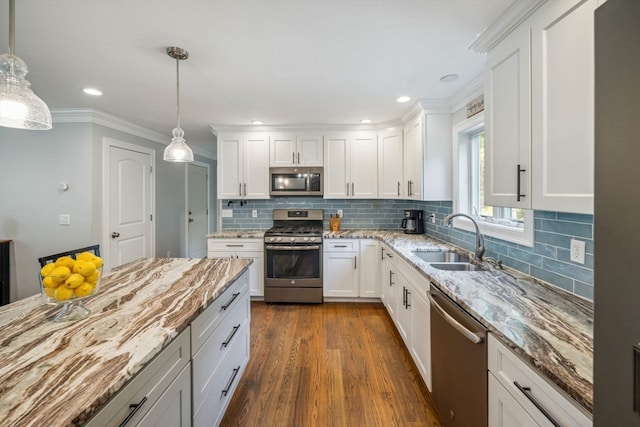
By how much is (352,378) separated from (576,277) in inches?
61.8

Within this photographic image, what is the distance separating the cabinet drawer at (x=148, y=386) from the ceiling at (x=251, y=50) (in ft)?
5.40

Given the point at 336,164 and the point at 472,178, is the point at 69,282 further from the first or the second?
the point at 336,164

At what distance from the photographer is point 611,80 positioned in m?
0.52

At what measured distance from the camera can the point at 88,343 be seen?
0.90 meters

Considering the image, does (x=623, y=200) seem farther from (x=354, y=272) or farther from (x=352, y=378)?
(x=354, y=272)

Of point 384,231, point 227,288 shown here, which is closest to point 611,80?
point 227,288

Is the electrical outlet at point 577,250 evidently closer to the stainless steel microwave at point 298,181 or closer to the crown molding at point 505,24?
the crown molding at point 505,24

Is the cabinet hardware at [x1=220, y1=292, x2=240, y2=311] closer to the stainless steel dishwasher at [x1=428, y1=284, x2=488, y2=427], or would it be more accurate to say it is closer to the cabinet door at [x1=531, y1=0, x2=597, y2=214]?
the stainless steel dishwasher at [x1=428, y1=284, x2=488, y2=427]

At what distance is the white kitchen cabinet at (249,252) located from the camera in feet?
11.4

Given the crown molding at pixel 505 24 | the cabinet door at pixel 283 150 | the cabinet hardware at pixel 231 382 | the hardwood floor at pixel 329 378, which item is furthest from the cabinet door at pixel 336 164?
the cabinet hardware at pixel 231 382

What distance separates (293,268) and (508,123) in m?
2.69

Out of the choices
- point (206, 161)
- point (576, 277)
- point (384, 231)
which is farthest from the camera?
point (206, 161)

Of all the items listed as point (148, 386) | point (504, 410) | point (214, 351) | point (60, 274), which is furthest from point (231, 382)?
point (504, 410)

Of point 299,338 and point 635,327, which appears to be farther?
point 299,338
